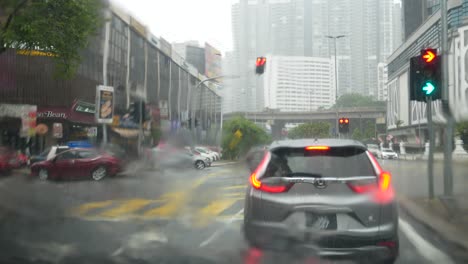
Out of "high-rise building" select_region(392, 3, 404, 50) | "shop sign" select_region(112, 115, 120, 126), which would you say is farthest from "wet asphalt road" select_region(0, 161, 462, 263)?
"high-rise building" select_region(392, 3, 404, 50)

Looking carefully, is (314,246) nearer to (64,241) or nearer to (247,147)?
(64,241)

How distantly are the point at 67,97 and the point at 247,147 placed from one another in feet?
36.4

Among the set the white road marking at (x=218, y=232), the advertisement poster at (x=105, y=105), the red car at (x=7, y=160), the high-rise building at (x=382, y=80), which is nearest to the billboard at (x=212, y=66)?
the advertisement poster at (x=105, y=105)

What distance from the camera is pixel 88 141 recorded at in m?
17.6

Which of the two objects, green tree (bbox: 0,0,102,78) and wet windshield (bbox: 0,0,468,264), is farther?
green tree (bbox: 0,0,102,78)

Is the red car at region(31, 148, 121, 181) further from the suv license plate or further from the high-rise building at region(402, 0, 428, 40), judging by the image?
the suv license plate

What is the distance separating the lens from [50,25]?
10297 millimetres

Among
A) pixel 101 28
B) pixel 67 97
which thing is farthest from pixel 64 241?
pixel 67 97

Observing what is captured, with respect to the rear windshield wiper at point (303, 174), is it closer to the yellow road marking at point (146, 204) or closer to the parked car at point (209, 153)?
the yellow road marking at point (146, 204)

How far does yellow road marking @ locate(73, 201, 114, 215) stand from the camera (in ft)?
29.2

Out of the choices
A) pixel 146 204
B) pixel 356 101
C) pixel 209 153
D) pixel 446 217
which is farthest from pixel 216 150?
pixel 446 217

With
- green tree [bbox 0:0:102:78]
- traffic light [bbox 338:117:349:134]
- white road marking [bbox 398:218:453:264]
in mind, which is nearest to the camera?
white road marking [bbox 398:218:453:264]

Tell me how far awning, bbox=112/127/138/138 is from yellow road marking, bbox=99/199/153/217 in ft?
9.68

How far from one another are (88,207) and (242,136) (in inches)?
→ 357
